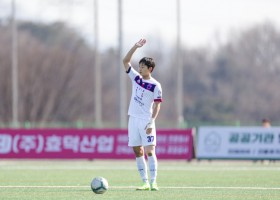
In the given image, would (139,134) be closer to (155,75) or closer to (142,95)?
(142,95)

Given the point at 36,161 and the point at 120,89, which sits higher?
the point at 120,89

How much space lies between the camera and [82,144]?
121ft

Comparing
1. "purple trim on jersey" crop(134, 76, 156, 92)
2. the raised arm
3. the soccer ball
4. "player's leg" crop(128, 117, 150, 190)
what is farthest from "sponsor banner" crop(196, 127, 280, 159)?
the soccer ball

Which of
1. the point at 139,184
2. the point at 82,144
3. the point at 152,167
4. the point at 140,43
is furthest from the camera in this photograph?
the point at 82,144

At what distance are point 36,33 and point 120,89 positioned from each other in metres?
47.3

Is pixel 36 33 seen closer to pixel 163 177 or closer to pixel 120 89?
pixel 120 89

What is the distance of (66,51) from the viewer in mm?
81438

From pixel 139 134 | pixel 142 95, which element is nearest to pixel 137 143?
pixel 139 134

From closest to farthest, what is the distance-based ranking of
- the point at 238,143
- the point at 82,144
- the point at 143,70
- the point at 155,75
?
the point at 143,70, the point at 238,143, the point at 82,144, the point at 155,75

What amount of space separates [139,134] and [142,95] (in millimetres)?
788

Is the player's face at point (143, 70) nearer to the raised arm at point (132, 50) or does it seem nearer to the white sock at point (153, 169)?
the raised arm at point (132, 50)

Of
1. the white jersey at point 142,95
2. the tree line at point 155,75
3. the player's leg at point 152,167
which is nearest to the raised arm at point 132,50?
the white jersey at point 142,95

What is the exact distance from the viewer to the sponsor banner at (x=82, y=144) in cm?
3647

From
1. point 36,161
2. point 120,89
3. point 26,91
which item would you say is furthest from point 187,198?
point 26,91
